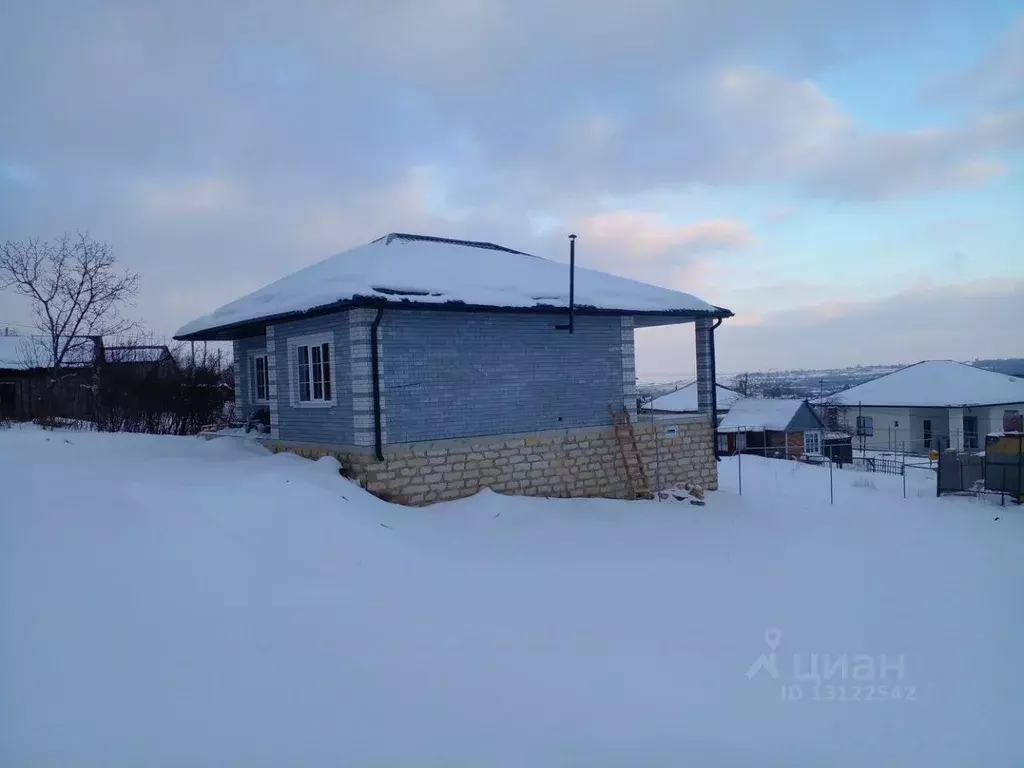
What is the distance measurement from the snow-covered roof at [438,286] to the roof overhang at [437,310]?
33 mm

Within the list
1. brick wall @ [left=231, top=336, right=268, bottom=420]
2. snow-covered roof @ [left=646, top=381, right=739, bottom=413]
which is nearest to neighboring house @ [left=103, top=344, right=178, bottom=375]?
brick wall @ [left=231, top=336, right=268, bottom=420]

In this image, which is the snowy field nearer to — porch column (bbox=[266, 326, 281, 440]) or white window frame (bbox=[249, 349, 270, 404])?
porch column (bbox=[266, 326, 281, 440])

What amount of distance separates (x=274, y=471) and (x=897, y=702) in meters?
8.05

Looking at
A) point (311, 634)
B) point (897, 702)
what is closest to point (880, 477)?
point (897, 702)

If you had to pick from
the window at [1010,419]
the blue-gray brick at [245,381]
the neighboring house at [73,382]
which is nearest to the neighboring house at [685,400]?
the window at [1010,419]

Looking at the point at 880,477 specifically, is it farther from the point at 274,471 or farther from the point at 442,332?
the point at 274,471

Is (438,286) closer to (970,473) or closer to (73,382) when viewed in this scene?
(73,382)

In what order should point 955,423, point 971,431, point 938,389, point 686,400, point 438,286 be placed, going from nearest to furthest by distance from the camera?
point 438,286, point 955,423, point 971,431, point 938,389, point 686,400

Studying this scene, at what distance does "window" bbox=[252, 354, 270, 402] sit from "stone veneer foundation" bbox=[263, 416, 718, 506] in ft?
10.2

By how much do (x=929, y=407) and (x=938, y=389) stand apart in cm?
226

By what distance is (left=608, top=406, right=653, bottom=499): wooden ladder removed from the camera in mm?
13797

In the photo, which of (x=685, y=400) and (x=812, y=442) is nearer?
(x=812, y=442)

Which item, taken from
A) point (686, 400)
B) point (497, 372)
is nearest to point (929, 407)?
point (686, 400)

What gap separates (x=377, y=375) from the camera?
10836 millimetres
